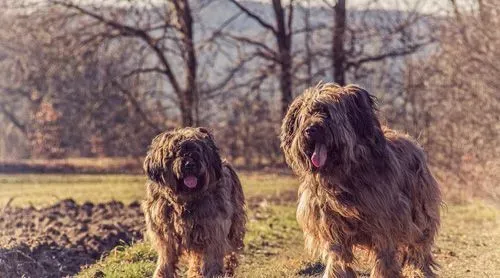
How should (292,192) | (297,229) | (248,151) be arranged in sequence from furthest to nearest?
(248,151)
(292,192)
(297,229)

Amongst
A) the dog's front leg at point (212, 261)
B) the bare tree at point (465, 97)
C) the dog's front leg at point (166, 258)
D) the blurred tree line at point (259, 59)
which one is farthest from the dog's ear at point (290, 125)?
the blurred tree line at point (259, 59)

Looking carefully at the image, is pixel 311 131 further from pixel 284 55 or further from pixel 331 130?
pixel 284 55

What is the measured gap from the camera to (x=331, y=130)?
7.23 meters

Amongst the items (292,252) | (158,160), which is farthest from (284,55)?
(158,160)

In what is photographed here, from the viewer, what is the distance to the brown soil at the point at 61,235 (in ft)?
34.1

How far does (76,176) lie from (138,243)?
2149 cm

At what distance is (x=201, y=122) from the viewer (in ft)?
93.1

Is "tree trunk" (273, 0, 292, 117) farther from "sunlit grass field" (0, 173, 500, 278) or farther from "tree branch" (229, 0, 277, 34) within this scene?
"sunlit grass field" (0, 173, 500, 278)

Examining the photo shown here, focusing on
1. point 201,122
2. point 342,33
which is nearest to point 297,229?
point 342,33

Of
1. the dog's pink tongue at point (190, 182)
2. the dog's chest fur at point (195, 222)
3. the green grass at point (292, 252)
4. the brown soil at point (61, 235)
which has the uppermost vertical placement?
the dog's pink tongue at point (190, 182)

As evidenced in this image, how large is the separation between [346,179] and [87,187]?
64.9ft

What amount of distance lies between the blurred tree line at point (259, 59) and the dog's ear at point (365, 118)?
534 inches

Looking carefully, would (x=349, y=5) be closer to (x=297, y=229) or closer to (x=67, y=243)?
(x=297, y=229)

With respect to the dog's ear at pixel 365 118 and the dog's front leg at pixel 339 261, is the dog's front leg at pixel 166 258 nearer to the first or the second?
the dog's front leg at pixel 339 261
